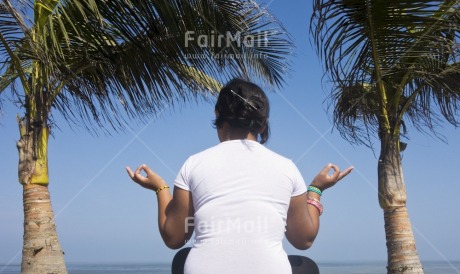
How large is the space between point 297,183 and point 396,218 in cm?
523

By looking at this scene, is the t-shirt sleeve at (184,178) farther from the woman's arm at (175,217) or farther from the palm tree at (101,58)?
the palm tree at (101,58)

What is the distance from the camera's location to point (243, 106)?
6.86 feet

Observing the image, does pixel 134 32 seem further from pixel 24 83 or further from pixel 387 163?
pixel 387 163

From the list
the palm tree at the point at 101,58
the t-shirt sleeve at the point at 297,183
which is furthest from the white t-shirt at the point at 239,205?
the palm tree at the point at 101,58

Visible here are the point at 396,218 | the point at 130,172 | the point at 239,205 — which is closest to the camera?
the point at 239,205

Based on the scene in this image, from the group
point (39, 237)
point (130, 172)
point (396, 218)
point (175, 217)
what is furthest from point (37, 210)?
point (175, 217)

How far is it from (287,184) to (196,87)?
609cm

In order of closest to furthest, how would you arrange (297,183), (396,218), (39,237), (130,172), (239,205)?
(239,205)
(297,183)
(130,172)
(39,237)
(396,218)

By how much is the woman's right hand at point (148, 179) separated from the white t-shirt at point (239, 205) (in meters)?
0.14

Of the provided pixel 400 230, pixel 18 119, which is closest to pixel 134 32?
pixel 18 119

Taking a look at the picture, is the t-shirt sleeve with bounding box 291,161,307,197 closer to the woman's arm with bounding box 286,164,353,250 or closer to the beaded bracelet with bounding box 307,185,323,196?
the woman's arm with bounding box 286,164,353,250

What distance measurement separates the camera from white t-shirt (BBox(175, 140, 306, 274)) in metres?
1.91

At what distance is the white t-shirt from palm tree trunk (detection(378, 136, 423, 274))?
5.15 m

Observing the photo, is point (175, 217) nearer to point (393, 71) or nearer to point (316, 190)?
point (316, 190)
